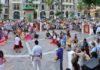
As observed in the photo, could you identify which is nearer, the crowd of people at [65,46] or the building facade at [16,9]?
the crowd of people at [65,46]

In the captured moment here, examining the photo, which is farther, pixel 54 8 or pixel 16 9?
pixel 54 8

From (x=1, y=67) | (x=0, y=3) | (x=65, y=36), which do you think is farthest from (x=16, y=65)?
(x=0, y=3)

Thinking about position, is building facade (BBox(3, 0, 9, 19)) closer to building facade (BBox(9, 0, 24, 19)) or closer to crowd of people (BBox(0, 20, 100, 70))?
building facade (BBox(9, 0, 24, 19))

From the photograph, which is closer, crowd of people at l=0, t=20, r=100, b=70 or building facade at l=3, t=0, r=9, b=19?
crowd of people at l=0, t=20, r=100, b=70

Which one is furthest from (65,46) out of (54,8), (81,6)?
(54,8)

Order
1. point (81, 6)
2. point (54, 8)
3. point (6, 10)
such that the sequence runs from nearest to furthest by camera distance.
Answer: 1. point (6, 10)
2. point (81, 6)
3. point (54, 8)

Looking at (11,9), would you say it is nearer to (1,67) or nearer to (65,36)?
(65,36)

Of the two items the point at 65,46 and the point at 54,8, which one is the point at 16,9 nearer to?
the point at 54,8

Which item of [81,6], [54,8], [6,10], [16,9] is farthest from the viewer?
[54,8]

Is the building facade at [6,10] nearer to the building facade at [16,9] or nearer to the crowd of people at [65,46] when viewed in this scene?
the building facade at [16,9]

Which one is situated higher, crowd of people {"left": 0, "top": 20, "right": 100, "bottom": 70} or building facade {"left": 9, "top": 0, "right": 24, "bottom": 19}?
crowd of people {"left": 0, "top": 20, "right": 100, "bottom": 70}

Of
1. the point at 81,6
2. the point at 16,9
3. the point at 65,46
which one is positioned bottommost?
the point at 16,9

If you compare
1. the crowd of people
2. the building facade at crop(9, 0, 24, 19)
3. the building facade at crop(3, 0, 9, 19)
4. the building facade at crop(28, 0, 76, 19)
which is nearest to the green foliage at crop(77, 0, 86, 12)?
the building facade at crop(28, 0, 76, 19)

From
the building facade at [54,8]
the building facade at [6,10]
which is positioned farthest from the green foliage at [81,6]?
the building facade at [6,10]
